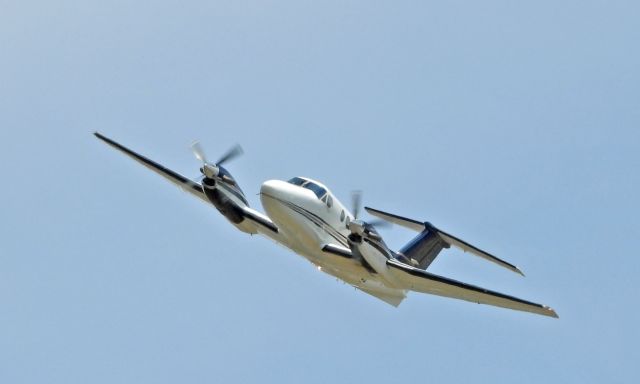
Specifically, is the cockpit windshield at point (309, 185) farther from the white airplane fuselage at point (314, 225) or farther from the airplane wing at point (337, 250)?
the airplane wing at point (337, 250)

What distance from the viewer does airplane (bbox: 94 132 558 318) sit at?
26672 millimetres

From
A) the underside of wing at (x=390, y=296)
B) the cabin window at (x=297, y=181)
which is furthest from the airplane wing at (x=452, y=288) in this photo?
the cabin window at (x=297, y=181)

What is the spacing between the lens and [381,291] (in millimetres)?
29516

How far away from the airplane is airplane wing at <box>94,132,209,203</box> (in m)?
0.04

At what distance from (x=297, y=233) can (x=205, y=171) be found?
3989 millimetres

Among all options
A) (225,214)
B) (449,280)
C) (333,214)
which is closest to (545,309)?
(449,280)

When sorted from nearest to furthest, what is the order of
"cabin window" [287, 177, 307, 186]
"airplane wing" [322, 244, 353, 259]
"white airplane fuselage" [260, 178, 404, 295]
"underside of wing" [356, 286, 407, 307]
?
"white airplane fuselage" [260, 178, 404, 295], "airplane wing" [322, 244, 353, 259], "cabin window" [287, 177, 307, 186], "underside of wing" [356, 286, 407, 307]

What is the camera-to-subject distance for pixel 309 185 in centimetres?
2750

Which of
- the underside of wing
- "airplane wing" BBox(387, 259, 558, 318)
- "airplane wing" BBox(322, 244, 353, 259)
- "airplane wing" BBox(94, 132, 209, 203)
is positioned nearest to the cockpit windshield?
"airplane wing" BBox(322, 244, 353, 259)

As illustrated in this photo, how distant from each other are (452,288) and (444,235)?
5.25 m

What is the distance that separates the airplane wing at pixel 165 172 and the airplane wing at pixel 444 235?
246 inches

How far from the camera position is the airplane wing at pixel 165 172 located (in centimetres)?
3105

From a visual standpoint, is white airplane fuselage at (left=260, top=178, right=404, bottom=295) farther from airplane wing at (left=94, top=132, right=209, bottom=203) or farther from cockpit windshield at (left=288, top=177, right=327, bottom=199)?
airplane wing at (left=94, top=132, right=209, bottom=203)

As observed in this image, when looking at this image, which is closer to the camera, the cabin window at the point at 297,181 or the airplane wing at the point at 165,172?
the cabin window at the point at 297,181
